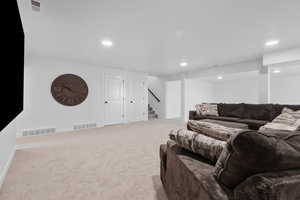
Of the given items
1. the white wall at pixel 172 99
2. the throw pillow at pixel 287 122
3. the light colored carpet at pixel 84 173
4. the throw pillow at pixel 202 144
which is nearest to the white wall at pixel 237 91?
the white wall at pixel 172 99

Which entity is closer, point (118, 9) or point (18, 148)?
point (118, 9)

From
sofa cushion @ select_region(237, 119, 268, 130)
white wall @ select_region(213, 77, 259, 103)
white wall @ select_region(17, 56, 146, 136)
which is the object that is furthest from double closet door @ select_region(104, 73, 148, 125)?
white wall @ select_region(213, 77, 259, 103)

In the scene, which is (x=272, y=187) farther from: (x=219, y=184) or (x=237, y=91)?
(x=237, y=91)

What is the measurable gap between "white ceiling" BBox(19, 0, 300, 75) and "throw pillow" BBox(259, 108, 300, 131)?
1679 millimetres

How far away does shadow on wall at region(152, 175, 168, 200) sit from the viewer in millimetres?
1570

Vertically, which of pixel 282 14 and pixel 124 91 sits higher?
pixel 282 14

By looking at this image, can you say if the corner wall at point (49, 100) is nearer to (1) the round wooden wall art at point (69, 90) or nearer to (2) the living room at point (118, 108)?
(2) the living room at point (118, 108)

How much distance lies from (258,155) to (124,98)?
20.2ft

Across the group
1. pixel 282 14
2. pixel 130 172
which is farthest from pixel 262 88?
pixel 130 172

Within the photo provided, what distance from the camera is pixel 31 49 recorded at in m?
3.82

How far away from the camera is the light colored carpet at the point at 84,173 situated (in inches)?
64.2

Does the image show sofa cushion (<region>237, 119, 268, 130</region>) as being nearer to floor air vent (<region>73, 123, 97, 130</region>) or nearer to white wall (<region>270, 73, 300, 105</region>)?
white wall (<region>270, 73, 300, 105</region>)

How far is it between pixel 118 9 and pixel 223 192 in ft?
7.79

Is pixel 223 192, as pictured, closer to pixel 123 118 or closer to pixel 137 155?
pixel 137 155
